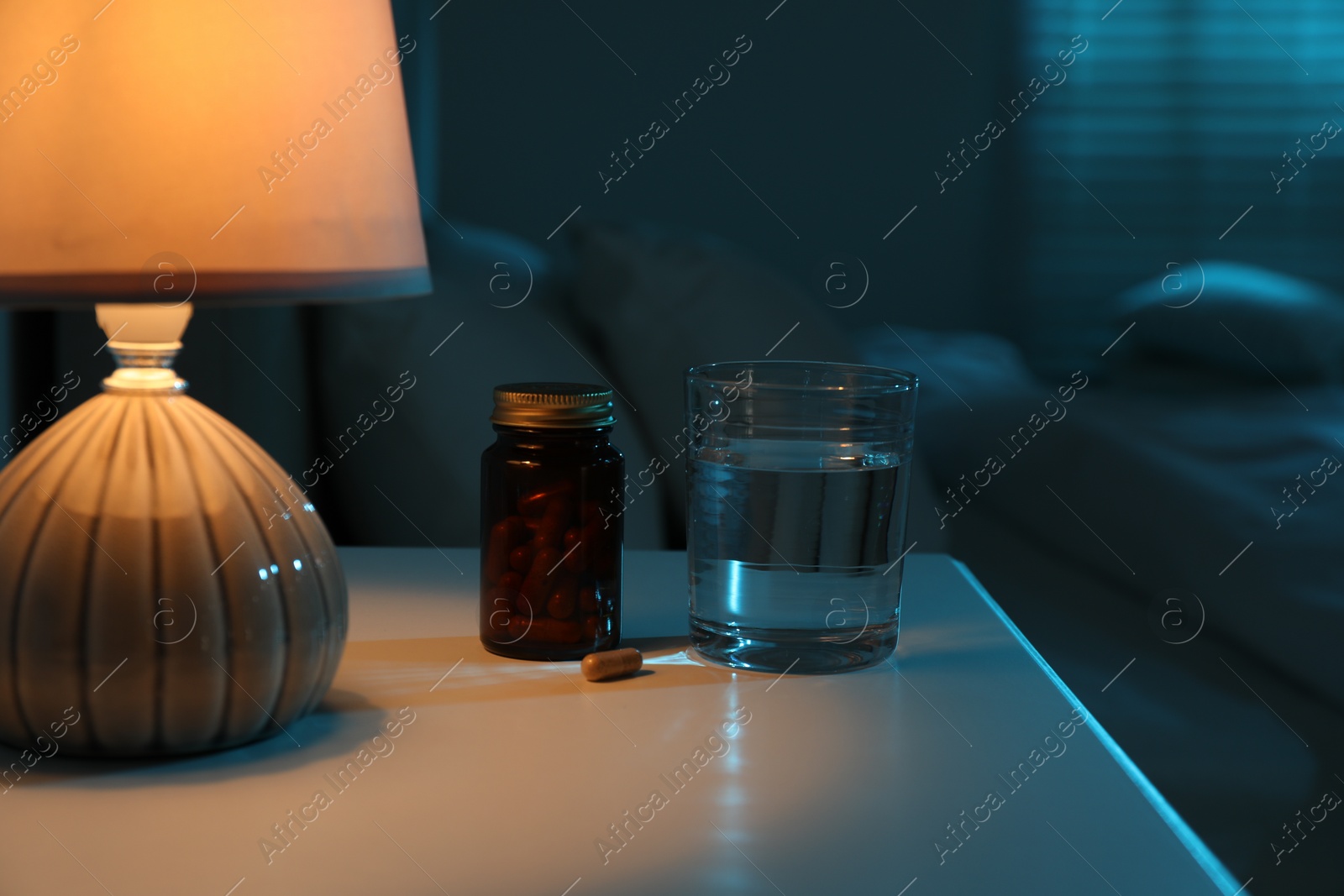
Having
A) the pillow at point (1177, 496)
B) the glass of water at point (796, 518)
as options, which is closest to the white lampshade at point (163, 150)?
the glass of water at point (796, 518)

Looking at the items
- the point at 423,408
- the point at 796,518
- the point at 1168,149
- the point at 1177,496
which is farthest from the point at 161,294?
the point at 1168,149

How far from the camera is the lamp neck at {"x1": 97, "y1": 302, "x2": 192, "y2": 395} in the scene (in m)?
0.56

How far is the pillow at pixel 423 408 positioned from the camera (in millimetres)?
1164

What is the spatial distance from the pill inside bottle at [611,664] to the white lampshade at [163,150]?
0.26 meters

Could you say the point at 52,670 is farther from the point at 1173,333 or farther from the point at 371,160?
the point at 1173,333

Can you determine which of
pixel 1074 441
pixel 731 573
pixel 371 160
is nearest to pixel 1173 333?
pixel 1074 441

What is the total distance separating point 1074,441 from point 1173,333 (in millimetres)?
1211

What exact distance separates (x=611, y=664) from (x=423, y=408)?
0.56 metres

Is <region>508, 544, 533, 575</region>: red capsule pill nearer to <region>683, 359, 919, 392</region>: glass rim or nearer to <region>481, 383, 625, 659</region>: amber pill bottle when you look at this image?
<region>481, 383, 625, 659</region>: amber pill bottle

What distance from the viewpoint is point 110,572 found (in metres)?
0.52

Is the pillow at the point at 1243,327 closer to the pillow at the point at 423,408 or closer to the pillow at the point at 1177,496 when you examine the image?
the pillow at the point at 1177,496

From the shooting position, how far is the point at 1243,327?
2.34m

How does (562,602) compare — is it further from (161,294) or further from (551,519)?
(161,294)

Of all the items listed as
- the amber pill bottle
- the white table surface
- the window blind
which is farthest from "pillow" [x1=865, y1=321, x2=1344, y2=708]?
the window blind
